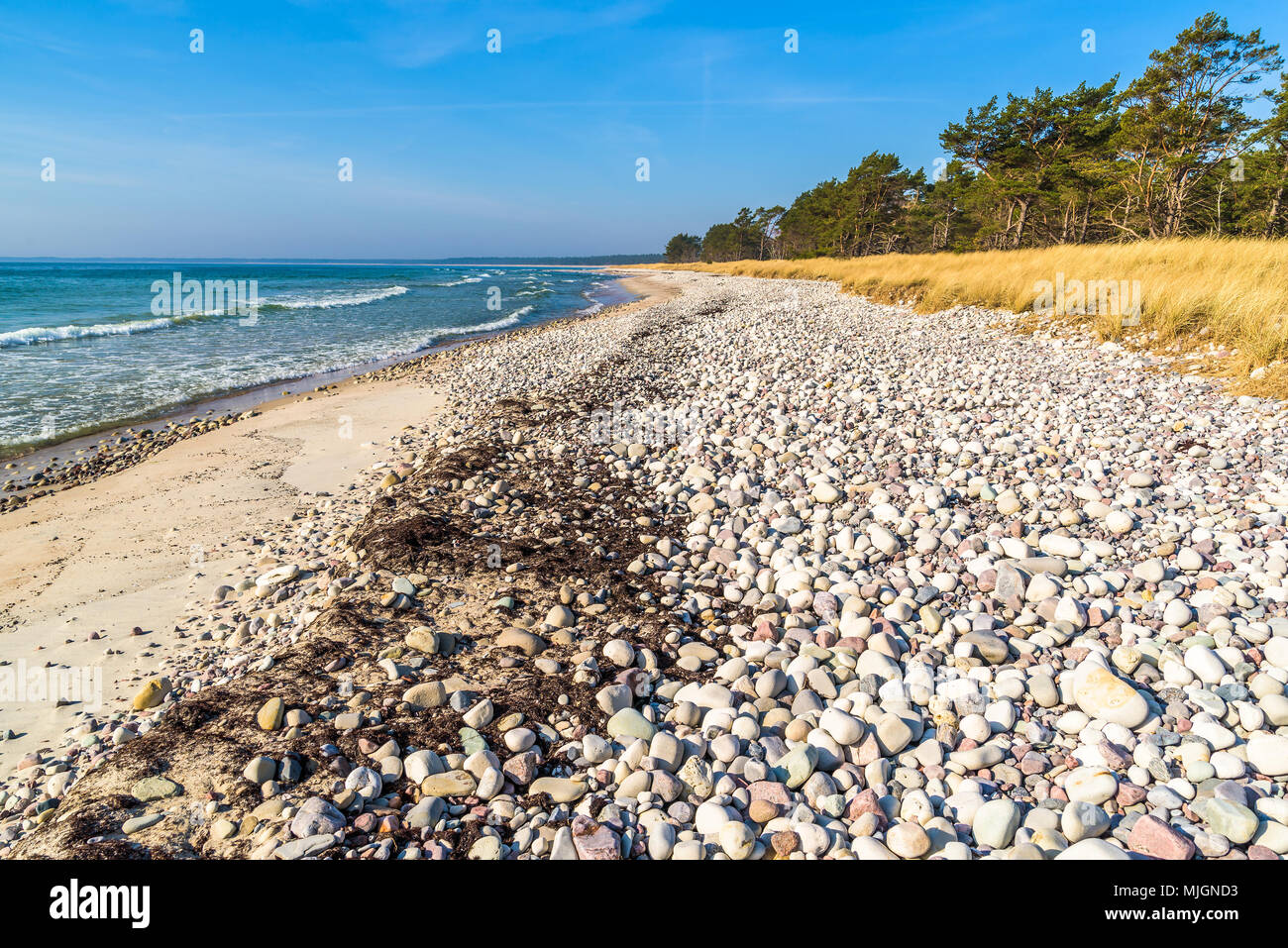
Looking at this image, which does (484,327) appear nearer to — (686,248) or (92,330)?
(92,330)

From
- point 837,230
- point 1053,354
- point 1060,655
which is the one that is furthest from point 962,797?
point 837,230

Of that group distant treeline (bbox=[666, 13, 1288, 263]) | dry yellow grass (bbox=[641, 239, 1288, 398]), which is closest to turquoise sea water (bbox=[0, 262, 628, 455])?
dry yellow grass (bbox=[641, 239, 1288, 398])

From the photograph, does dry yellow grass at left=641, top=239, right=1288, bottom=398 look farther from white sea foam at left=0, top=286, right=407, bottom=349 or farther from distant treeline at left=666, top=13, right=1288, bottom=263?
white sea foam at left=0, top=286, right=407, bottom=349

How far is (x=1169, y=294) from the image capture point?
33.7 ft

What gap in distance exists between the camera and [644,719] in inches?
118

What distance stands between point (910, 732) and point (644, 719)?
50.6 inches

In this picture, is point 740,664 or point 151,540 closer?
point 740,664

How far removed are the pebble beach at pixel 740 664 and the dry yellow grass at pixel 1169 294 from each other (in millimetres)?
2012

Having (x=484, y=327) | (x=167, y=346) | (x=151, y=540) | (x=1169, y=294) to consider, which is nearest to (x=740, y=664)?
(x=151, y=540)

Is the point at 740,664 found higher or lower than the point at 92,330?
lower

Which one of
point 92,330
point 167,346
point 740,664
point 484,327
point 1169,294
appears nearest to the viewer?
point 740,664

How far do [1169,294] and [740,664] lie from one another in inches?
463

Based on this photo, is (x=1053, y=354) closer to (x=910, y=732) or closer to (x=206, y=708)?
(x=910, y=732)

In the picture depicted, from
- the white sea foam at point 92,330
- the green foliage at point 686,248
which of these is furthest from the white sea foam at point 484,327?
the green foliage at point 686,248
